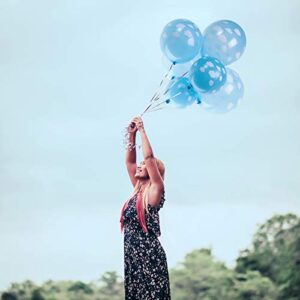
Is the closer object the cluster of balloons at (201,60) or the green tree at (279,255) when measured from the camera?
the cluster of balloons at (201,60)

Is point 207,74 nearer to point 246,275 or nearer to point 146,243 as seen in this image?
point 146,243

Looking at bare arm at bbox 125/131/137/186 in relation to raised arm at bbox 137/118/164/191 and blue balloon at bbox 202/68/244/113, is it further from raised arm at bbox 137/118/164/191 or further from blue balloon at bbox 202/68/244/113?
blue balloon at bbox 202/68/244/113

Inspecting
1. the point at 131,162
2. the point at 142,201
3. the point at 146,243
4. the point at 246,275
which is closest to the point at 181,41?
the point at 131,162

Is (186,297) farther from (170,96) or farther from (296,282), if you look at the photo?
(170,96)

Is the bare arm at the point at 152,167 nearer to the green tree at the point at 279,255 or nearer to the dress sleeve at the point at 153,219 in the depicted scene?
the dress sleeve at the point at 153,219

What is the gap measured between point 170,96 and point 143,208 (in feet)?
2.06

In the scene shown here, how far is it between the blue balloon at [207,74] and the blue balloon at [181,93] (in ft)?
0.17

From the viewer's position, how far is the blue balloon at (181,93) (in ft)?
12.4

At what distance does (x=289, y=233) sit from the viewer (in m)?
7.19

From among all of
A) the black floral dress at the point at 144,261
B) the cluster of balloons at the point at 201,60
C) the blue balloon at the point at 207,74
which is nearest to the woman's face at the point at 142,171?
the black floral dress at the point at 144,261

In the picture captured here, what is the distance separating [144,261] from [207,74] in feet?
2.94

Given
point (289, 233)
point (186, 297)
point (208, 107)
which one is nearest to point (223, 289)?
point (186, 297)

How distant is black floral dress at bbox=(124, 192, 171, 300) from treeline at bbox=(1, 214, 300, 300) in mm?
3329

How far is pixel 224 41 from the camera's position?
148 inches
